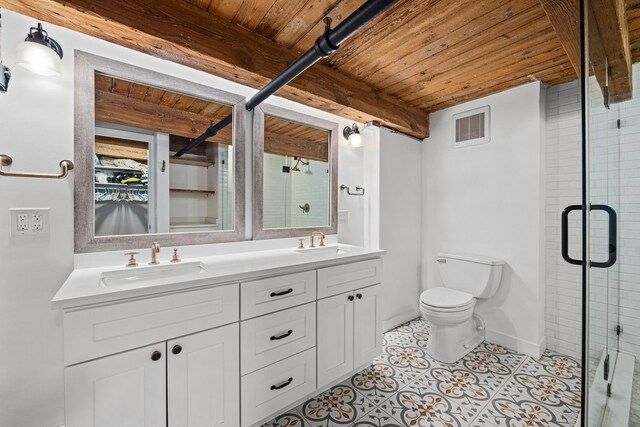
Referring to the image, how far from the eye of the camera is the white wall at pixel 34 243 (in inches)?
48.2

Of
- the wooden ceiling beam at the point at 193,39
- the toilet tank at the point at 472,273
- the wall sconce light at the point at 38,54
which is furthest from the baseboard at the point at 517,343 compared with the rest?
the wall sconce light at the point at 38,54

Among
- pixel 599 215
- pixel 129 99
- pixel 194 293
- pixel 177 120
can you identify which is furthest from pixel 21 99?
pixel 599 215

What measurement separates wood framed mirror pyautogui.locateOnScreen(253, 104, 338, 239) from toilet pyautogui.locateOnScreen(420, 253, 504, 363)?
103 centimetres

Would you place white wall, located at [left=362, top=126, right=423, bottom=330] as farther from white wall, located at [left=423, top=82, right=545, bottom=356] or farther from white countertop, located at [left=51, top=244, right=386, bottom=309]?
white countertop, located at [left=51, top=244, right=386, bottom=309]

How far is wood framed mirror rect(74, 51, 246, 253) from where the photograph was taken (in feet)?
4.58

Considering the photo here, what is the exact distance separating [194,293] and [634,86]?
2.92m

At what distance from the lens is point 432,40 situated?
1673 mm

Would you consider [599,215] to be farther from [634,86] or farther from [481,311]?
[481,311]

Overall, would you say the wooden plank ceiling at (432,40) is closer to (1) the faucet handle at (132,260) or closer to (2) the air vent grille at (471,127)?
(2) the air vent grille at (471,127)

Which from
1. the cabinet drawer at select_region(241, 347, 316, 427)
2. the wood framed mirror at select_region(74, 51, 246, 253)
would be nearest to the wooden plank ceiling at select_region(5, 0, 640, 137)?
the wood framed mirror at select_region(74, 51, 246, 253)

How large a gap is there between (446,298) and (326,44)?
1995 mm

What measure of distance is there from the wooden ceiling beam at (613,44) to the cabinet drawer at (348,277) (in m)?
1.52

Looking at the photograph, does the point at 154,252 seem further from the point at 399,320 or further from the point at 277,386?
the point at 399,320

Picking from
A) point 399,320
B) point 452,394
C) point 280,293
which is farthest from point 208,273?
point 399,320
